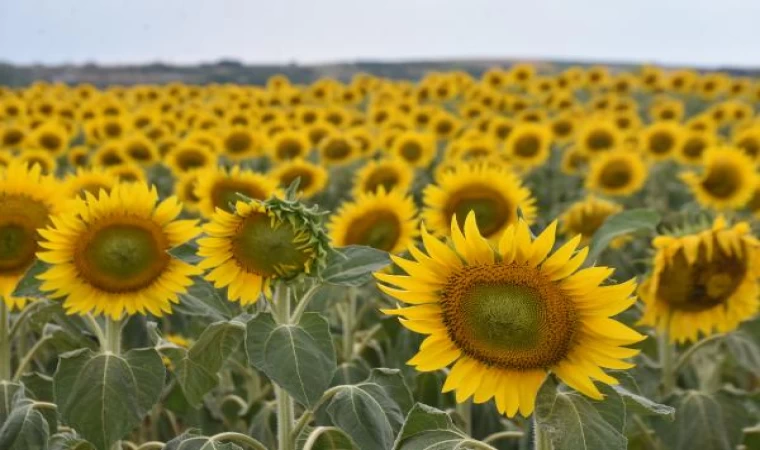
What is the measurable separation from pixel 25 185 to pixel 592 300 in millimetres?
1614

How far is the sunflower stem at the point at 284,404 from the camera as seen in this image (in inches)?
85.4

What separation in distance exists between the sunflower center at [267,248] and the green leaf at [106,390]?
30cm

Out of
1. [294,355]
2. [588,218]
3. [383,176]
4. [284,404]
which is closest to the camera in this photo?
[294,355]

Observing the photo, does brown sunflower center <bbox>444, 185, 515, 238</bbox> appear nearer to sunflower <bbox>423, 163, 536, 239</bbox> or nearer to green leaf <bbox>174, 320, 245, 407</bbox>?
sunflower <bbox>423, 163, 536, 239</bbox>

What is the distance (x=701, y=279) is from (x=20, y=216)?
6.30ft

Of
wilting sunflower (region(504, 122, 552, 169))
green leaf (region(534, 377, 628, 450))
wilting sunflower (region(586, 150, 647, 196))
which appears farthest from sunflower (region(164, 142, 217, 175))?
green leaf (region(534, 377, 628, 450))

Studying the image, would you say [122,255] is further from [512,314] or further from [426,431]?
[512,314]

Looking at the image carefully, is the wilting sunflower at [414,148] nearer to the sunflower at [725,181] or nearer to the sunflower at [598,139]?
the sunflower at [598,139]

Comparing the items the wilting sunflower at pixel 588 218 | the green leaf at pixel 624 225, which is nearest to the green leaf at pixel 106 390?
the green leaf at pixel 624 225

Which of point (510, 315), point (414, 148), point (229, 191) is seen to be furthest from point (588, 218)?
point (414, 148)

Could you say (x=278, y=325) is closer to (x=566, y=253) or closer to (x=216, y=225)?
(x=216, y=225)

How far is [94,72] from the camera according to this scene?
88.2 ft

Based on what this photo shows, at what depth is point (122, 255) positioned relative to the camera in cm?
235

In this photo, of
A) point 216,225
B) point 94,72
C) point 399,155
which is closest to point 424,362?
point 216,225
